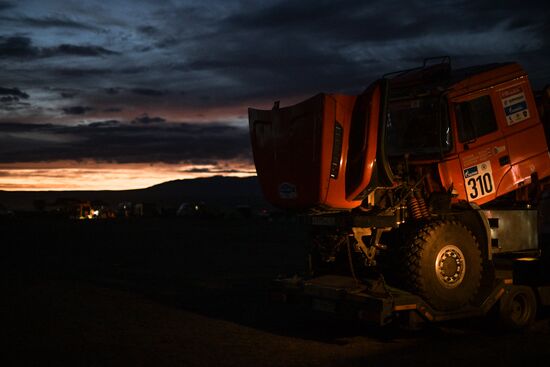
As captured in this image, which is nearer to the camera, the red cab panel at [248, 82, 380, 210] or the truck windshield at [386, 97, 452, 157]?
the red cab panel at [248, 82, 380, 210]

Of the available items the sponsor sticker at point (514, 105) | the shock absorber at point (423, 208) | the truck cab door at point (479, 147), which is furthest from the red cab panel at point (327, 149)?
the sponsor sticker at point (514, 105)

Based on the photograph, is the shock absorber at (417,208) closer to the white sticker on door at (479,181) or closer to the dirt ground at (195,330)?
the white sticker on door at (479,181)

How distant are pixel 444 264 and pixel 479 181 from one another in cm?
159

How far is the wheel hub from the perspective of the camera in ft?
31.8

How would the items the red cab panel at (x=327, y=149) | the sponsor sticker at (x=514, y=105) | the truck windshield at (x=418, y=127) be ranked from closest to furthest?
the red cab panel at (x=327, y=149) < the truck windshield at (x=418, y=127) < the sponsor sticker at (x=514, y=105)

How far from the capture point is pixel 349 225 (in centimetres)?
967

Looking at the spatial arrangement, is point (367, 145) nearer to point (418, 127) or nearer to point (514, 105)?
point (418, 127)

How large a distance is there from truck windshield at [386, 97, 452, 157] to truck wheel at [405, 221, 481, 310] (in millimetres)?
1244

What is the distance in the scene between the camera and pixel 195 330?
1138cm

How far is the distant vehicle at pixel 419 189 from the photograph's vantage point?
9.38 m

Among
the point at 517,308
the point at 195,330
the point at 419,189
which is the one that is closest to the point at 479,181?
the point at 419,189

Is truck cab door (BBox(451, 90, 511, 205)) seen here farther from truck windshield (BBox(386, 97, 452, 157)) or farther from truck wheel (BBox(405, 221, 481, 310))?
truck wheel (BBox(405, 221, 481, 310))

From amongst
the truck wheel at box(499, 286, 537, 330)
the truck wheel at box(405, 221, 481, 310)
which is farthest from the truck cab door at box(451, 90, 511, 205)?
the truck wheel at box(499, 286, 537, 330)

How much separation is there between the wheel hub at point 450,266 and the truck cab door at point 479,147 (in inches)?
40.9
